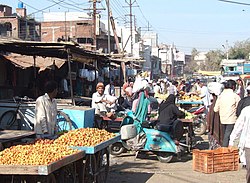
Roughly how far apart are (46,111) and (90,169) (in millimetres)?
1187

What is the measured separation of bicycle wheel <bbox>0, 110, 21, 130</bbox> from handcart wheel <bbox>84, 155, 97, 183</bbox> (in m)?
3.81

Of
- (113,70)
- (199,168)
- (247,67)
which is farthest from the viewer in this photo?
(247,67)

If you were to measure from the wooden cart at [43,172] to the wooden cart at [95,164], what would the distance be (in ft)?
0.71

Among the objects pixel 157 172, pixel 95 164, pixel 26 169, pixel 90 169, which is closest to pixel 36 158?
pixel 26 169

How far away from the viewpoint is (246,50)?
243 ft

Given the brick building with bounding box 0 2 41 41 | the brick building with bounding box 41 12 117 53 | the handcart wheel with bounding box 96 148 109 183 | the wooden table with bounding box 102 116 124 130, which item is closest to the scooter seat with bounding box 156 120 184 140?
the wooden table with bounding box 102 116 124 130

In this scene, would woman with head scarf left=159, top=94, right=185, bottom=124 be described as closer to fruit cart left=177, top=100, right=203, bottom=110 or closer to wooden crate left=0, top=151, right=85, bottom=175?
wooden crate left=0, top=151, right=85, bottom=175

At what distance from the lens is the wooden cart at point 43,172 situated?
5.31 m

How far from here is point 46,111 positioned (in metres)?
7.25

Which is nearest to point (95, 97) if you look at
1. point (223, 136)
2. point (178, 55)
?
point (223, 136)

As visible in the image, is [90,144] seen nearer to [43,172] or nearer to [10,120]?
[43,172]

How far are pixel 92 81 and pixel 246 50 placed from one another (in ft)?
180

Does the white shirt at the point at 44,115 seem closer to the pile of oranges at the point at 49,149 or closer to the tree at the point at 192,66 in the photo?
the pile of oranges at the point at 49,149

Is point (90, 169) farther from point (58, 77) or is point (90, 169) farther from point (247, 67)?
point (247, 67)
